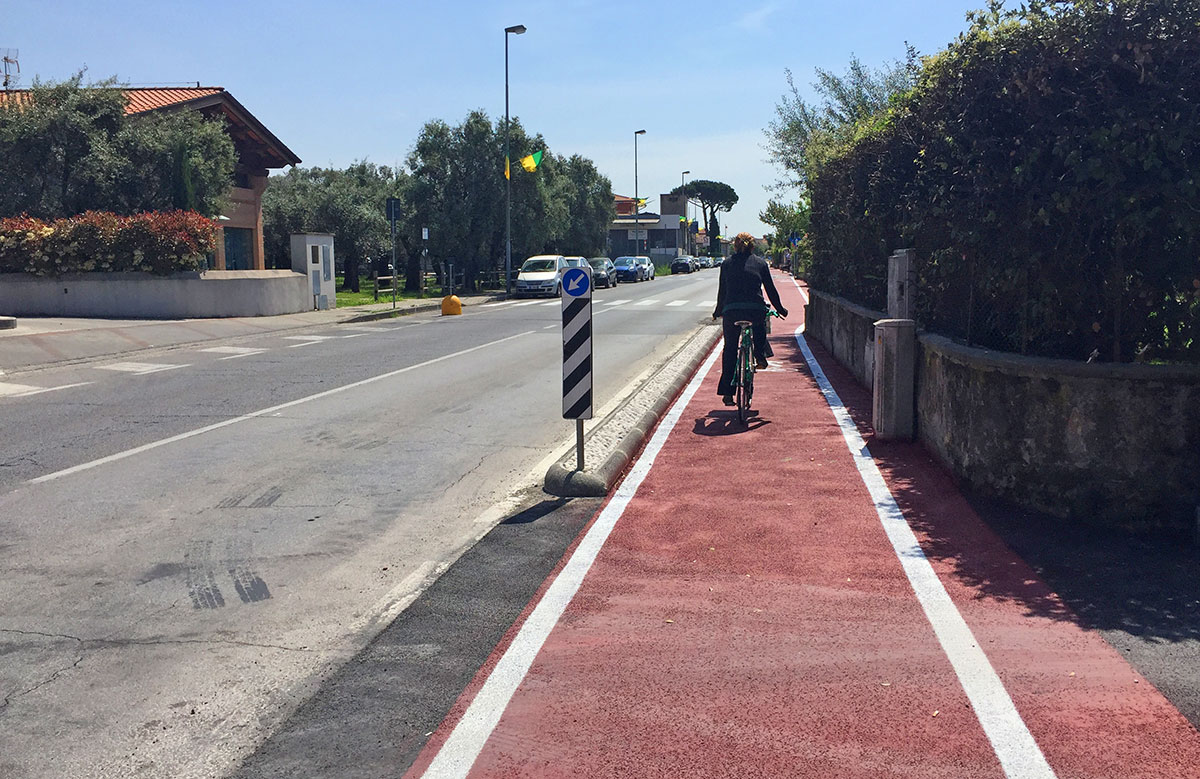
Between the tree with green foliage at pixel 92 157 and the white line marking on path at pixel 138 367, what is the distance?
12.9 m

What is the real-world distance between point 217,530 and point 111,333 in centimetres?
1533

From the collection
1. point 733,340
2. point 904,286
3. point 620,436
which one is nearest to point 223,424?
point 620,436

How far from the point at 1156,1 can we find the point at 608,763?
5.61 meters

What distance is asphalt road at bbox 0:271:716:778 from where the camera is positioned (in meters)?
4.04

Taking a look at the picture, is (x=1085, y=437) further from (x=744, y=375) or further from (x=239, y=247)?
(x=239, y=247)

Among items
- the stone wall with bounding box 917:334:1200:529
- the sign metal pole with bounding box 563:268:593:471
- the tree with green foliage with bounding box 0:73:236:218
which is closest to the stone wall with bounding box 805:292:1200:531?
the stone wall with bounding box 917:334:1200:529

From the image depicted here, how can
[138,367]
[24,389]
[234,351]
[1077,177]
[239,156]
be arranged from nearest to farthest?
1. [1077,177]
2. [24,389]
3. [138,367]
4. [234,351]
5. [239,156]

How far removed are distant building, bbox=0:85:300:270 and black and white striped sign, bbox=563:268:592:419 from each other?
26.2 meters

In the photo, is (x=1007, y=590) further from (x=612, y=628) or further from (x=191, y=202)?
(x=191, y=202)

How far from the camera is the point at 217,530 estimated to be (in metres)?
6.73

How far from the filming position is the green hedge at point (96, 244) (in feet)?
80.0

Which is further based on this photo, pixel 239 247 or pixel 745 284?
pixel 239 247

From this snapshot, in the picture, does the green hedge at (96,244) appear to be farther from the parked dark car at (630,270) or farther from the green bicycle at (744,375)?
the parked dark car at (630,270)

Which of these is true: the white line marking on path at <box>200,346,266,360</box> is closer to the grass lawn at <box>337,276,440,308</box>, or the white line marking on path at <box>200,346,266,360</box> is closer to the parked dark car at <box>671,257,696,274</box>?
the grass lawn at <box>337,276,440,308</box>
